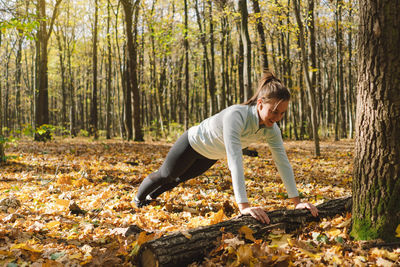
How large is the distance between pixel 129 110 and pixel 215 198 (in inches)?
410

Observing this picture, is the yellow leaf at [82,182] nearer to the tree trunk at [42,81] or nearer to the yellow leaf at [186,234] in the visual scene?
the yellow leaf at [186,234]

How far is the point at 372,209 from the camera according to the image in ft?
7.64

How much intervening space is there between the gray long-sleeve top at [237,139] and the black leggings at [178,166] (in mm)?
129

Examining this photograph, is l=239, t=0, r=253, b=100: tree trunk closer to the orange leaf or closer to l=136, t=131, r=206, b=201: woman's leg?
l=136, t=131, r=206, b=201: woman's leg

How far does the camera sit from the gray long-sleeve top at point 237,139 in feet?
8.48

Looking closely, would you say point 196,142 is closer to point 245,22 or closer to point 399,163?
point 399,163

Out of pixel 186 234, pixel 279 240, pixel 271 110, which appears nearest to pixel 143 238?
pixel 186 234

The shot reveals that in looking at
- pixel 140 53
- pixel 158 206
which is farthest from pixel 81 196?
pixel 140 53

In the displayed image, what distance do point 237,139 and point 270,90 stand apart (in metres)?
0.54

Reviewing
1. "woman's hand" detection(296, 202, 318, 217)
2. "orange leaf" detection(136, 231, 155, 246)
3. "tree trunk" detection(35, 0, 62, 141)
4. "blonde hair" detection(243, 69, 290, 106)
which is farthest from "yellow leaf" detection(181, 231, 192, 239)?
"tree trunk" detection(35, 0, 62, 141)

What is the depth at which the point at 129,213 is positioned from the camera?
3916 millimetres

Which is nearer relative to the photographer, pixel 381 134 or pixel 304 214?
pixel 381 134

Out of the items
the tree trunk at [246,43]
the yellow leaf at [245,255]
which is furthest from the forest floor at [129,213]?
the tree trunk at [246,43]

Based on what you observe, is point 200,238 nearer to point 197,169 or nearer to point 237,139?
point 237,139
